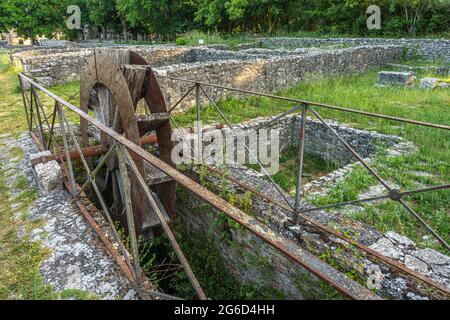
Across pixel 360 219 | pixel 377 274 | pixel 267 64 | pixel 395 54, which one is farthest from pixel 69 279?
pixel 395 54

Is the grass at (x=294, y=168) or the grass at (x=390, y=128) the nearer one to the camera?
the grass at (x=390, y=128)

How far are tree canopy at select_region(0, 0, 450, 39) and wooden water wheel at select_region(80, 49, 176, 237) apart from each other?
807 inches

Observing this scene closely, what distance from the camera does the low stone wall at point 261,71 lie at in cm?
723

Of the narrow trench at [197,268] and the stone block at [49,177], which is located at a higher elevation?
the stone block at [49,177]

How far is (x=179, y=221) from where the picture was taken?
512 centimetres

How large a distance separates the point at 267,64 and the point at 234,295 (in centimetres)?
658

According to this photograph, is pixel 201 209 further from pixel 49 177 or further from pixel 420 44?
pixel 420 44

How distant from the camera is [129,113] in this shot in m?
3.54

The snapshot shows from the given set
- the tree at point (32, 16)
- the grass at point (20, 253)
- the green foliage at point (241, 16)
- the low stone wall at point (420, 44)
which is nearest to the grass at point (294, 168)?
the grass at point (20, 253)

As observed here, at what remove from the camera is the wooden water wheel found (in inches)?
143

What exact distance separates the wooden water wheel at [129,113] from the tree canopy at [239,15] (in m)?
20.5

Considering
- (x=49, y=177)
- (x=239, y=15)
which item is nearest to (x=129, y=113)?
(x=49, y=177)

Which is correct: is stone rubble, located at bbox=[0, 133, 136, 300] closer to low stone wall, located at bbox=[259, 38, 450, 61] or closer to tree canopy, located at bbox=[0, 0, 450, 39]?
low stone wall, located at bbox=[259, 38, 450, 61]

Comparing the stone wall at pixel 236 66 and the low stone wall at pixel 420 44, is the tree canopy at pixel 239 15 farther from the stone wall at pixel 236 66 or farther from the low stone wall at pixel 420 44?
the stone wall at pixel 236 66
